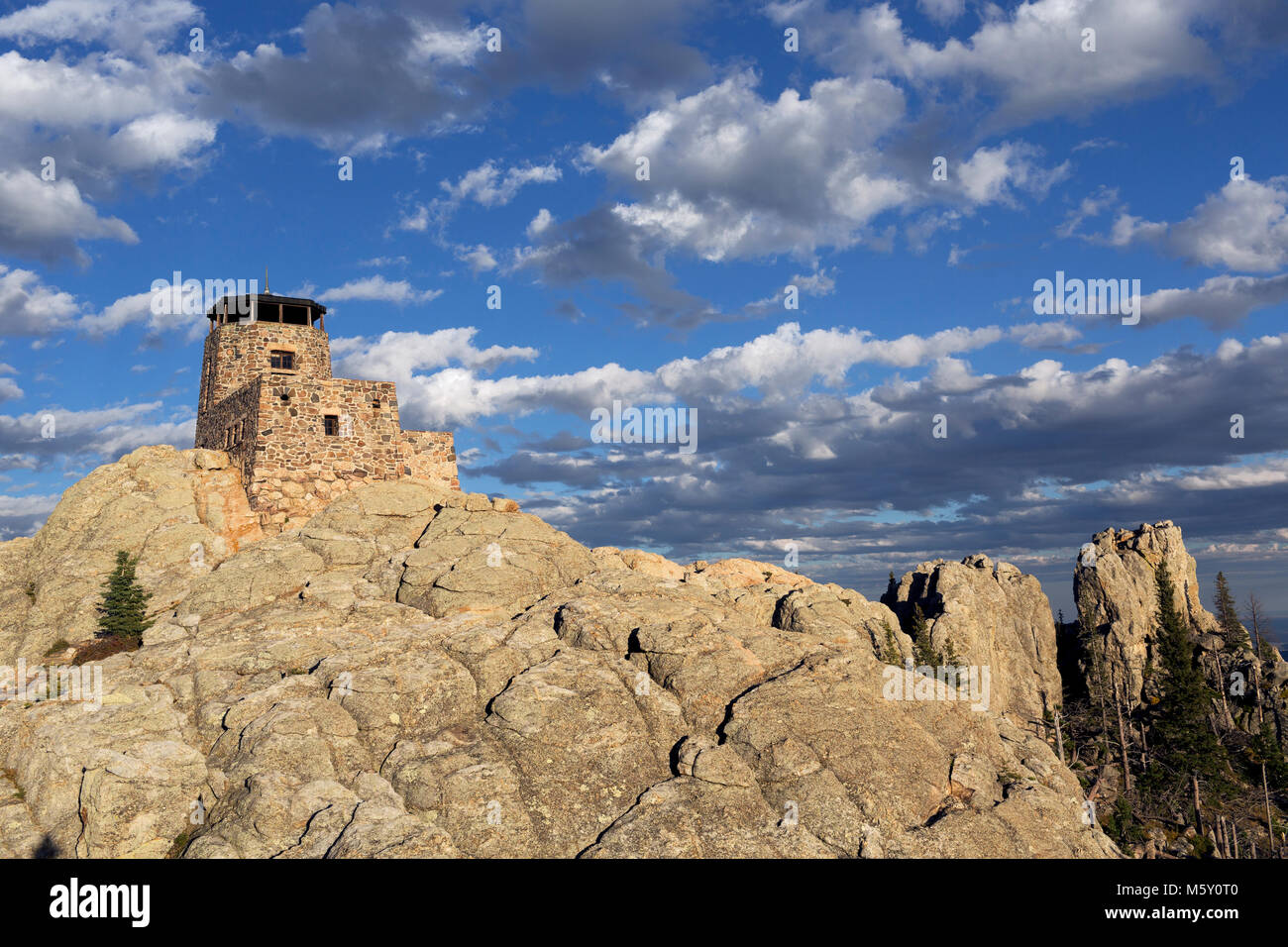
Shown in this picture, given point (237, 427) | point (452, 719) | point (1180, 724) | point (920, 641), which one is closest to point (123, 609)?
point (237, 427)

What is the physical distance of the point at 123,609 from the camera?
127 feet

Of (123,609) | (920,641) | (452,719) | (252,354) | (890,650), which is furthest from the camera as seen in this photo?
(920,641)

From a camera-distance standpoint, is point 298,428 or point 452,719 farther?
point 298,428

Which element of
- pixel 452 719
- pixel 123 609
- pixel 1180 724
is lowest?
pixel 1180 724

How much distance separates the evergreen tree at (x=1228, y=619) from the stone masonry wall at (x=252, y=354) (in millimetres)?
127165

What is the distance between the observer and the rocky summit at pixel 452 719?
27672mm

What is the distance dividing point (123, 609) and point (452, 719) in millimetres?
17560

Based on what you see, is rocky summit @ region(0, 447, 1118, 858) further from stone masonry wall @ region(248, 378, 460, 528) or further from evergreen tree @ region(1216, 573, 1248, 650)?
evergreen tree @ region(1216, 573, 1248, 650)

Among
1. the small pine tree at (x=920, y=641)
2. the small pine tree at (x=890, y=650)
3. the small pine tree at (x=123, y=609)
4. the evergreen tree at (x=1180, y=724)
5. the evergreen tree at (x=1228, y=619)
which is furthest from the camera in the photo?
the evergreen tree at (x=1228, y=619)

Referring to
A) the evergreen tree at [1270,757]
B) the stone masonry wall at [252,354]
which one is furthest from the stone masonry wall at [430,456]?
the evergreen tree at [1270,757]

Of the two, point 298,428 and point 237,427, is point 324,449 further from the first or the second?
point 237,427

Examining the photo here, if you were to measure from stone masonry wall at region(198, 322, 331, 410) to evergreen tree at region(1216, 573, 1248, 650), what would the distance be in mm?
127165

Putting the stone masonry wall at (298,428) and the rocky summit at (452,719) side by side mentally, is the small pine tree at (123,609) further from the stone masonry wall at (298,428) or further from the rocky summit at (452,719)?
the stone masonry wall at (298,428)

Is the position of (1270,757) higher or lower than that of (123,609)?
lower
